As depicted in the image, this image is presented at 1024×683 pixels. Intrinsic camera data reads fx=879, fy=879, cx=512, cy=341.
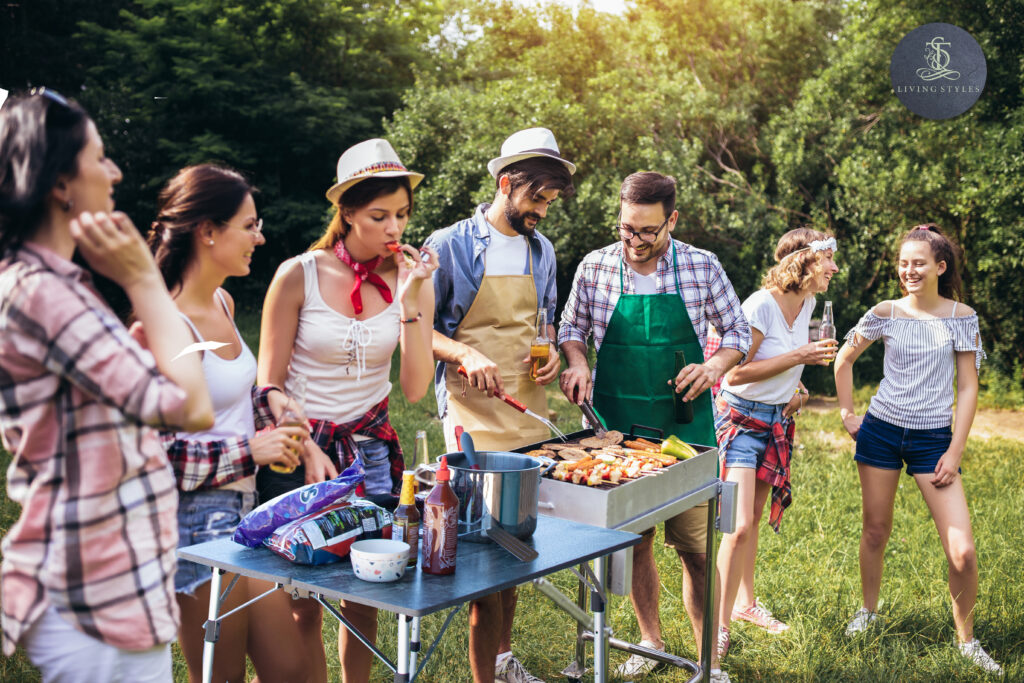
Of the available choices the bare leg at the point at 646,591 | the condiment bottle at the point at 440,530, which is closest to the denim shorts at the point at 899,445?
→ the bare leg at the point at 646,591

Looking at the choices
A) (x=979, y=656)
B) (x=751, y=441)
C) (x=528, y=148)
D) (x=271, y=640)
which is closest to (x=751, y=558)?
(x=751, y=441)

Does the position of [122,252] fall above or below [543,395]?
above

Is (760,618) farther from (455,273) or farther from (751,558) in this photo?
(455,273)

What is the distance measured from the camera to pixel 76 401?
162 cm

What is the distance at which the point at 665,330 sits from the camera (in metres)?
3.90

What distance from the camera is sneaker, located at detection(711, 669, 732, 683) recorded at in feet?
12.4

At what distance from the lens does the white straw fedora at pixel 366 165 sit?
3.01 meters

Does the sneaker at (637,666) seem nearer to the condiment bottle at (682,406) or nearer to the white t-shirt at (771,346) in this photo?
the condiment bottle at (682,406)

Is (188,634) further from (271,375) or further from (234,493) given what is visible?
(271,375)

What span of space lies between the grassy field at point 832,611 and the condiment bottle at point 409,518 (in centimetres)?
135

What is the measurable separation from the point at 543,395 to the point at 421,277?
3.59ft

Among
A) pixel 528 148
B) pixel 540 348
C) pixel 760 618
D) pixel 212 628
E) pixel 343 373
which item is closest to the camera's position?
pixel 212 628

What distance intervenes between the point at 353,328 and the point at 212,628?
105 cm

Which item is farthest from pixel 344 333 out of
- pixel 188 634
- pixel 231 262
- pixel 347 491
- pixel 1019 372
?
pixel 1019 372
